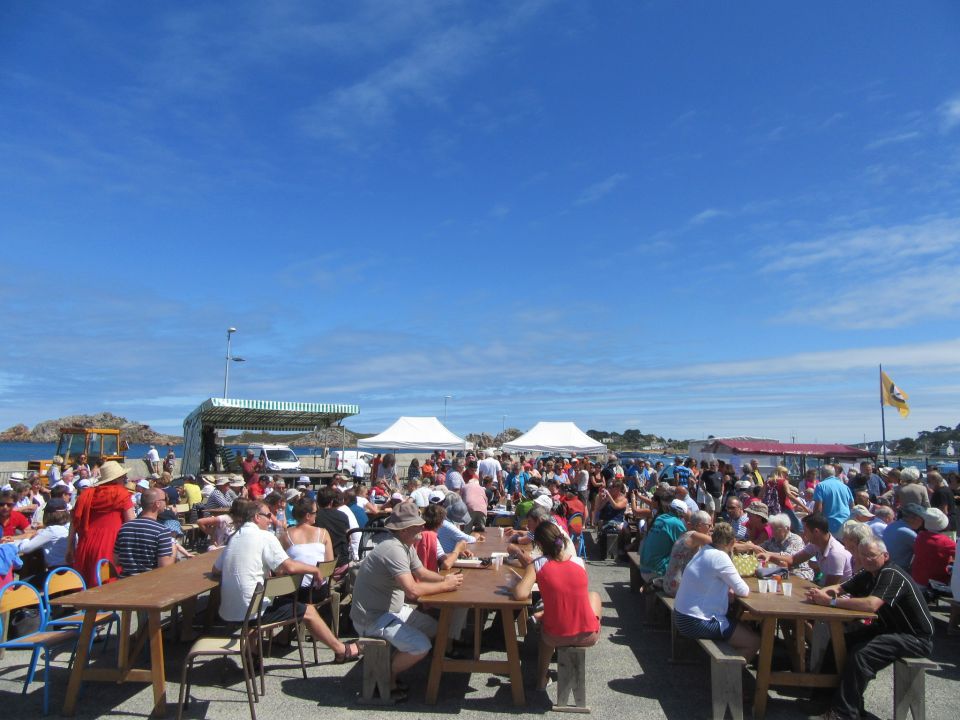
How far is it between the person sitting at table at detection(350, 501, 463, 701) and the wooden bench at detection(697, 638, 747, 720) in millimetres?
1710


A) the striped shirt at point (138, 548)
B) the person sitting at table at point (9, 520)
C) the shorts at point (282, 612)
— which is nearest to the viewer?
the shorts at point (282, 612)

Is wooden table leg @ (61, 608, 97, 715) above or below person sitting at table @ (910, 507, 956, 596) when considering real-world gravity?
below

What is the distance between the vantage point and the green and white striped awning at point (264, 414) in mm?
20531

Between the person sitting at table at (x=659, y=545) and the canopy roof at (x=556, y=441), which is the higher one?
the canopy roof at (x=556, y=441)

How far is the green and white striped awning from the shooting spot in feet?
67.4

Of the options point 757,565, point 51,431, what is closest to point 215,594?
point 757,565

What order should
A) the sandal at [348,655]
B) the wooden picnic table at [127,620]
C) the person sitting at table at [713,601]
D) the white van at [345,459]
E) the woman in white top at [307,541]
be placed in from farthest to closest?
the white van at [345,459] → the woman in white top at [307,541] → the sandal at [348,655] → the person sitting at table at [713,601] → the wooden picnic table at [127,620]

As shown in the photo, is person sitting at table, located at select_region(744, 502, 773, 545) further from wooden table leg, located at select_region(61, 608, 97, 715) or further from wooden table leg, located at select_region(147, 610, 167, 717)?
wooden table leg, located at select_region(61, 608, 97, 715)

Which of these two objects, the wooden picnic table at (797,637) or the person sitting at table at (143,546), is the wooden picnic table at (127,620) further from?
the wooden picnic table at (797,637)

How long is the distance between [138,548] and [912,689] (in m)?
5.35

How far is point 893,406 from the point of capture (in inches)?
907

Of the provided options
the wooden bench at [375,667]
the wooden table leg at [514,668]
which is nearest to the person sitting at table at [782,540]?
the wooden table leg at [514,668]

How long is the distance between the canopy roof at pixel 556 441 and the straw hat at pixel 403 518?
15131mm

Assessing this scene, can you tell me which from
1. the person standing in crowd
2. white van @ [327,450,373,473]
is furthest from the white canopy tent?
the person standing in crowd
